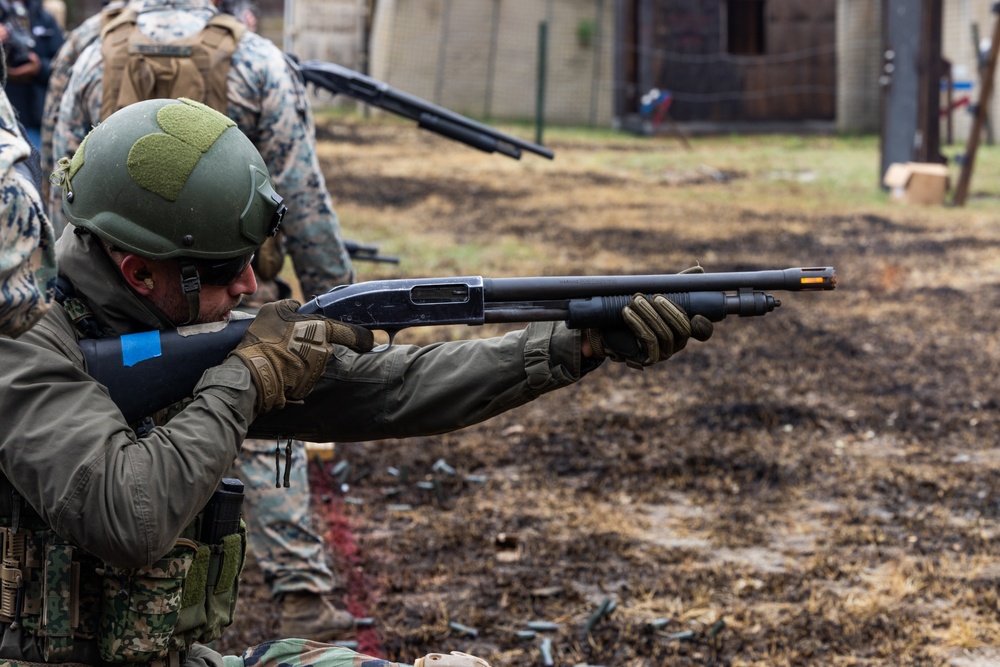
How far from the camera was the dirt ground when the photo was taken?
456 centimetres

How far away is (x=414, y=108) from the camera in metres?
5.52

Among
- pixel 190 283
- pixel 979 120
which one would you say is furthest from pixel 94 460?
pixel 979 120

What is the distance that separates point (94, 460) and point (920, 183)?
14094mm

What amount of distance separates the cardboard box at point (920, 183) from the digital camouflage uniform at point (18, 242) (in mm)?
14208

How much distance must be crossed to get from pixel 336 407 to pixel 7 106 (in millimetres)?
1121

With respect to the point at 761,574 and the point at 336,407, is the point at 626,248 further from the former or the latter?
the point at 336,407

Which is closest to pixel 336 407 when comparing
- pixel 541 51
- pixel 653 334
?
pixel 653 334

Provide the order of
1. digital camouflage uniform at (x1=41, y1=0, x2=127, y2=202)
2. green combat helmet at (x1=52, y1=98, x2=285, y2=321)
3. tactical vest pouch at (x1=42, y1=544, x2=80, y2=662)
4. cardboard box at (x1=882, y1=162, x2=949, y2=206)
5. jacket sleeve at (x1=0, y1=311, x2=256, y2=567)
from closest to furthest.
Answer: jacket sleeve at (x1=0, y1=311, x2=256, y2=567) < tactical vest pouch at (x1=42, y1=544, x2=80, y2=662) < green combat helmet at (x1=52, y1=98, x2=285, y2=321) < digital camouflage uniform at (x1=41, y1=0, x2=127, y2=202) < cardboard box at (x1=882, y1=162, x2=949, y2=206)

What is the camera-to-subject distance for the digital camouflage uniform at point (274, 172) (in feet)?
15.0

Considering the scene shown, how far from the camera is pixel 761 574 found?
16.6 ft

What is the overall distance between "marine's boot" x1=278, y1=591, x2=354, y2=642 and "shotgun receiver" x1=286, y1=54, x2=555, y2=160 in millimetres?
2046

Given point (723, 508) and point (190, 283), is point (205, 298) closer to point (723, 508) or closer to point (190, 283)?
point (190, 283)

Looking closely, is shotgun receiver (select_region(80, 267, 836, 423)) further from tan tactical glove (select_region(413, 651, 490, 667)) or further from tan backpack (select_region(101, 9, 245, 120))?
tan backpack (select_region(101, 9, 245, 120))

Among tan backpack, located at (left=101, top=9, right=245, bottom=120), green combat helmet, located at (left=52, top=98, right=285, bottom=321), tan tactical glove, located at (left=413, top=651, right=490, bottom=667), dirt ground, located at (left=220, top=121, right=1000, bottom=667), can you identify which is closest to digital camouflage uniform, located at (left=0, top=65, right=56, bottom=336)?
green combat helmet, located at (left=52, top=98, right=285, bottom=321)
